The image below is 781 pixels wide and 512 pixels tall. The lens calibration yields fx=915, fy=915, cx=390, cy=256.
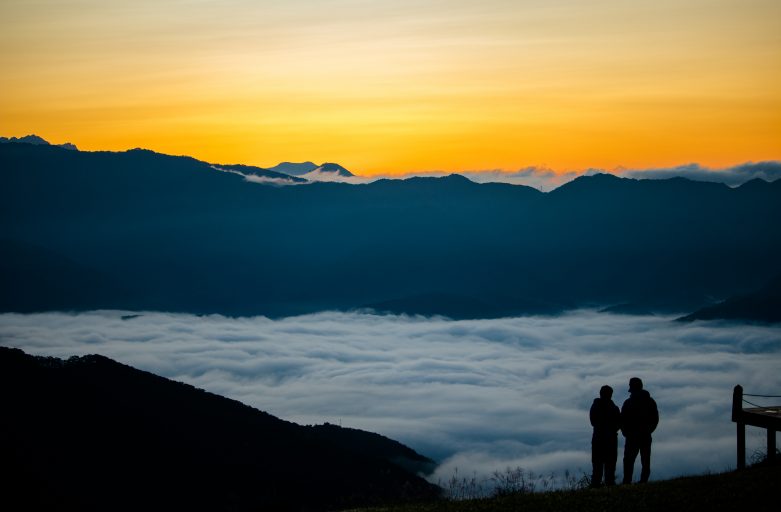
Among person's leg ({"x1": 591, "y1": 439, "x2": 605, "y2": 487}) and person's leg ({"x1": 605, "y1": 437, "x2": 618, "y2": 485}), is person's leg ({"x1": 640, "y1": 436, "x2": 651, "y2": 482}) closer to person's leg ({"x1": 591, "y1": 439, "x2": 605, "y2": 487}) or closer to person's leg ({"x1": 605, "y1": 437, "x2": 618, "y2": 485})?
person's leg ({"x1": 605, "y1": 437, "x2": 618, "y2": 485})

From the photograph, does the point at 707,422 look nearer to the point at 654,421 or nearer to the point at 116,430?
the point at 116,430

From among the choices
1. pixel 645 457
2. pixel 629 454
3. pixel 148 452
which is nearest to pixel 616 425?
pixel 629 454

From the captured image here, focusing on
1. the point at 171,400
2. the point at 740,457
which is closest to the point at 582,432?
the point at 171,400

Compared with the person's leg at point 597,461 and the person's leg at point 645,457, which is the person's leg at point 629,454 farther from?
the person's leg at point 597,461

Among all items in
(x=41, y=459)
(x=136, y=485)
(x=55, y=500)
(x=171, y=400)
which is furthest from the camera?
(x=171, y=400)

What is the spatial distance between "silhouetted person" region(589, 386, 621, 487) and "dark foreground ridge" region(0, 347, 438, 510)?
29.2m

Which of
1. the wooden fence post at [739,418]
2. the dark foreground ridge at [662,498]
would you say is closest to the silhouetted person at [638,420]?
the dark foreground ridge at [662,498]

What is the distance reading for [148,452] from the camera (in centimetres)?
6153

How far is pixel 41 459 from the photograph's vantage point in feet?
172

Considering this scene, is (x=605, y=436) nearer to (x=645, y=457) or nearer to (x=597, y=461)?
(x=597, y=461)

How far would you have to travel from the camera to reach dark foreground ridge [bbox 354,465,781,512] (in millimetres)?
16422

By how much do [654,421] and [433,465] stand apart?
83.8 m

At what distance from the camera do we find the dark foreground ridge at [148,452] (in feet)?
171

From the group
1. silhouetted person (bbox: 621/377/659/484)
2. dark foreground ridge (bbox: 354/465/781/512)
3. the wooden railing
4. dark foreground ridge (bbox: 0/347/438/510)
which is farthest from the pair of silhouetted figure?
dark foreground ridge (bbox: 0/347/438/510)
